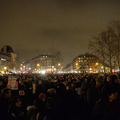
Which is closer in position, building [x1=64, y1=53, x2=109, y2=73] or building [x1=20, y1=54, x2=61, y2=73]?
building [x1=64, y1=53, x2=109, y2=73]

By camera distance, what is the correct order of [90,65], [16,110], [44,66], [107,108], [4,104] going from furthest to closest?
[44,66], [90,65], [4,104], [16,110], [107,108]

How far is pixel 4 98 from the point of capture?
5812mm

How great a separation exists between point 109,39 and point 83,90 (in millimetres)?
25345

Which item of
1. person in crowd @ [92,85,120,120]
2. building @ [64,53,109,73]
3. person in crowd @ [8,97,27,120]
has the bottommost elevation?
person in crowd @ [8,97,27,120]

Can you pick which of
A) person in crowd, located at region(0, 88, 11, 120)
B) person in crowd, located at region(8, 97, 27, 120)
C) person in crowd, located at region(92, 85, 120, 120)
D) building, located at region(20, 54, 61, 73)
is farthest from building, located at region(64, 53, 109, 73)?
person in crowd, located at region(92, 85, 120, 120)

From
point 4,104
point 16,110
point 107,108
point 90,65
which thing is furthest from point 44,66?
point 107,108

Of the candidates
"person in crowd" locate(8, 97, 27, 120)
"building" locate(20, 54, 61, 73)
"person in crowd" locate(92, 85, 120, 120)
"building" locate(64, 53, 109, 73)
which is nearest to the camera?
"person in crowd" locate(92, 85, 120, 120)

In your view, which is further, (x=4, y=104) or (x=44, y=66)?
(x=44, y=66)

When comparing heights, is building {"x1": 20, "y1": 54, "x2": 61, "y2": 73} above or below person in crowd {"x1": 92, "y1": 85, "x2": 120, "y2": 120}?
above

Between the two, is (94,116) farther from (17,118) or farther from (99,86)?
(99,86)

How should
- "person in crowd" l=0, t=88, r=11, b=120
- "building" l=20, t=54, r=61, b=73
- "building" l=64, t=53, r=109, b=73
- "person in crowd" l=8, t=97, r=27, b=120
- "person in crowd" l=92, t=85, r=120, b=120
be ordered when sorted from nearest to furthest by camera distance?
"person in crowd" l=92, t=85, r=120, b=120, "person in crowd" l=0, t=88, r=11, b=120, "person in crowd" l=8, t=97, r=27, b=120, "building" l=64, t=53, r=109, b=73, "building" l=20, t=54, r=61, b=73

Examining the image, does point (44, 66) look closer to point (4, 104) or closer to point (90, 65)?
point (90, 65)

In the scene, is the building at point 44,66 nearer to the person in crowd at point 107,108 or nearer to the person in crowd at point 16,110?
the person in crowd at point 16,110

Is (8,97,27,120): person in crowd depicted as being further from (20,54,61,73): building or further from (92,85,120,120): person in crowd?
(20,54,61,73): building
